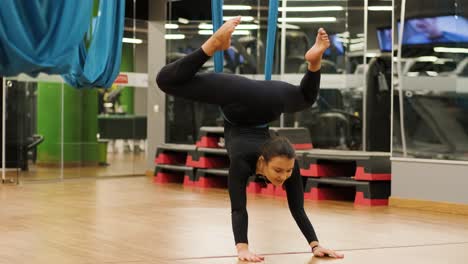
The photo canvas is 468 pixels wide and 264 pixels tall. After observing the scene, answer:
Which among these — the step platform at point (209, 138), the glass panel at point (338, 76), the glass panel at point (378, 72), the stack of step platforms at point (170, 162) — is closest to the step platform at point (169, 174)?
the stack of step platforms at point (170, 162)

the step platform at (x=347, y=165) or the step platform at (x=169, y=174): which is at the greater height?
the step platform at (x=347, y=165)

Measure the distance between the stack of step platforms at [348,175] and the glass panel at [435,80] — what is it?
0.95 ft

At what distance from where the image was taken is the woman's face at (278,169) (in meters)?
4.19

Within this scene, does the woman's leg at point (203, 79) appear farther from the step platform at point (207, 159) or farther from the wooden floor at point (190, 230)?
the step platform at point (207, 159)

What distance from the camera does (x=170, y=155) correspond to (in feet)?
34.6

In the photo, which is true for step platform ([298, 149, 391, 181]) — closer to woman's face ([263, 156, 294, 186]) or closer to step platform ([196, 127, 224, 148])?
step platform ([196, 127, 224, 148])

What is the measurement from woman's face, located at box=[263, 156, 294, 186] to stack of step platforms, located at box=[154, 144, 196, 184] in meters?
6.05

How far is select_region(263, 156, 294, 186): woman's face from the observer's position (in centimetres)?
419

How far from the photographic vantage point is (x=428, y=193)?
24.6ft

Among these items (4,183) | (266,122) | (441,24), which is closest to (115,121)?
(4,183)

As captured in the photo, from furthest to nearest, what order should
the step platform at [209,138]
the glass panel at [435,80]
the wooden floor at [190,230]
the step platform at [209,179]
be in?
the step platform at [209,138] < the step platform at [209,179] < the glass panel at [435,80] < the wooden floor at [190,230]

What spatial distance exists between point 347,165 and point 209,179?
1895 millimetres

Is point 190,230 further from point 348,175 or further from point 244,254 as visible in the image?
point 348,175

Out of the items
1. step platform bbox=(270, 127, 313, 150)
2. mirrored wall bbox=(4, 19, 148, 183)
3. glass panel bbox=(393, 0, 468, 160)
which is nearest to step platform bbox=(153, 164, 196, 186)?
mirrored wall bbox=(4, 19, 148, 183)
